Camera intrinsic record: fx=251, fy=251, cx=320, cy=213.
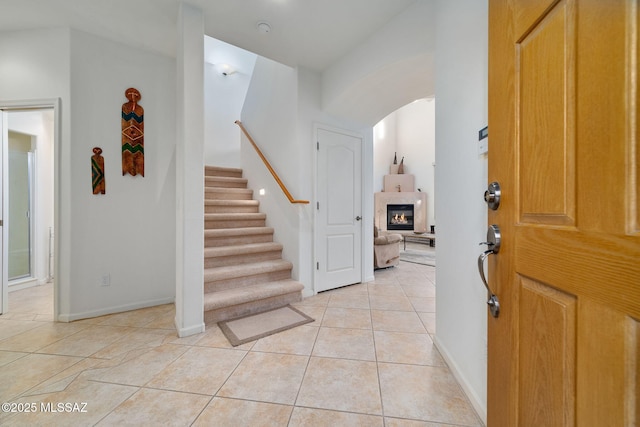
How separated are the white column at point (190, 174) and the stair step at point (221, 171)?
208cm

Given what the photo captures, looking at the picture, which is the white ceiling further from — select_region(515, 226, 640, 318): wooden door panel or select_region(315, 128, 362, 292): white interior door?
select_region(515, 226, 640, 318): wooden door panel

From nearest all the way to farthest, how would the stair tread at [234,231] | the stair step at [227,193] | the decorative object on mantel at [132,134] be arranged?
the decorative object on mantel at [132,134] → the stair tread at [234,231] → the stair step at [227,193]

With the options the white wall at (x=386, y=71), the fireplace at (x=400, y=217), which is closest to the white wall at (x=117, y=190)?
the white wall at (x=386, y=71)

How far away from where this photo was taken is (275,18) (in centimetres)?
222

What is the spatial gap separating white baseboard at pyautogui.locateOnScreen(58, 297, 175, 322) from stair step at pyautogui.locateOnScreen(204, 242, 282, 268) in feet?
2.14

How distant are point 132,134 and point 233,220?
1411mm

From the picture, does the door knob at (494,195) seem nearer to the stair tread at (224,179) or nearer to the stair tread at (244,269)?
the stair tread at (244,269)

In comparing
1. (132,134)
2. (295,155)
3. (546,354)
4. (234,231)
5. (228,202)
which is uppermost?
(132,134)

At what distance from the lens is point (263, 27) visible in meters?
2.31

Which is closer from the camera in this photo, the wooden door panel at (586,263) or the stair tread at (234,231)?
the wooden door panel at (586,263)

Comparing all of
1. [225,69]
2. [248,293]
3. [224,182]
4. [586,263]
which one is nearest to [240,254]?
[248,293]

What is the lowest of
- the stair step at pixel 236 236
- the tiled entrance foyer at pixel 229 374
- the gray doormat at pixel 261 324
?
the tiled entrance foyer at pixel 229 374

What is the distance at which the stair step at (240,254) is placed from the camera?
265 cm

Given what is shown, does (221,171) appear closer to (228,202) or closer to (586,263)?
(228,202)
